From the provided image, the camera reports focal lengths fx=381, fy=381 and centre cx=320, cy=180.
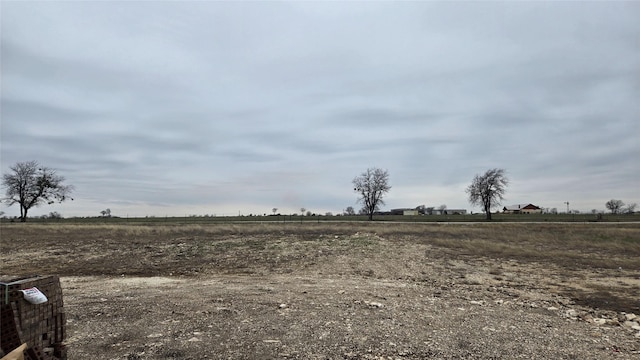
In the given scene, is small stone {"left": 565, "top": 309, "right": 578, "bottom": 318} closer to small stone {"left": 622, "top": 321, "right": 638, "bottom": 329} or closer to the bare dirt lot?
the bare dirt lot

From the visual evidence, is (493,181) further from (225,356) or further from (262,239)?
(225,356)

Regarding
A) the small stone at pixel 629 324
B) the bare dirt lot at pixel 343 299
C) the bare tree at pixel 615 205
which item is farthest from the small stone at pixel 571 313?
the bare tree at pixel 615 205

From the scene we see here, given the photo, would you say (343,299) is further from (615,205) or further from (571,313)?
(615,205)

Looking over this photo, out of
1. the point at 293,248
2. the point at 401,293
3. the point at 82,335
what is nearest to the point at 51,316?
the point at 82,335

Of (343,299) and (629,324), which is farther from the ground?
(343,299)

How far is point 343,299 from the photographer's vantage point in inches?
383

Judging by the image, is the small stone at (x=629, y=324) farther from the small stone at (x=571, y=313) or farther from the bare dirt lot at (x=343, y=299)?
the small stone at (x=571, y=313)

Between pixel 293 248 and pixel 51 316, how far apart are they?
53.9 ft

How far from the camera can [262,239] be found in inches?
948

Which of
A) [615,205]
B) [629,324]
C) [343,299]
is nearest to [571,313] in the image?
[629,324]

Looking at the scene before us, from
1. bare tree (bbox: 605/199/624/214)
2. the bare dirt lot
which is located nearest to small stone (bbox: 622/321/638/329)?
the bare dirt lot

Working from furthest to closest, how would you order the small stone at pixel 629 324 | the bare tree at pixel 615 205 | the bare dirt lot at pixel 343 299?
the bare tree at pixel 615 205, the small stone at pixel 629 324, the bare dirt lot at pixel 343 299

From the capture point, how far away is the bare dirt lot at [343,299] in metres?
Answer: 6.34

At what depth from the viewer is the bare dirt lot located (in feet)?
20.8
